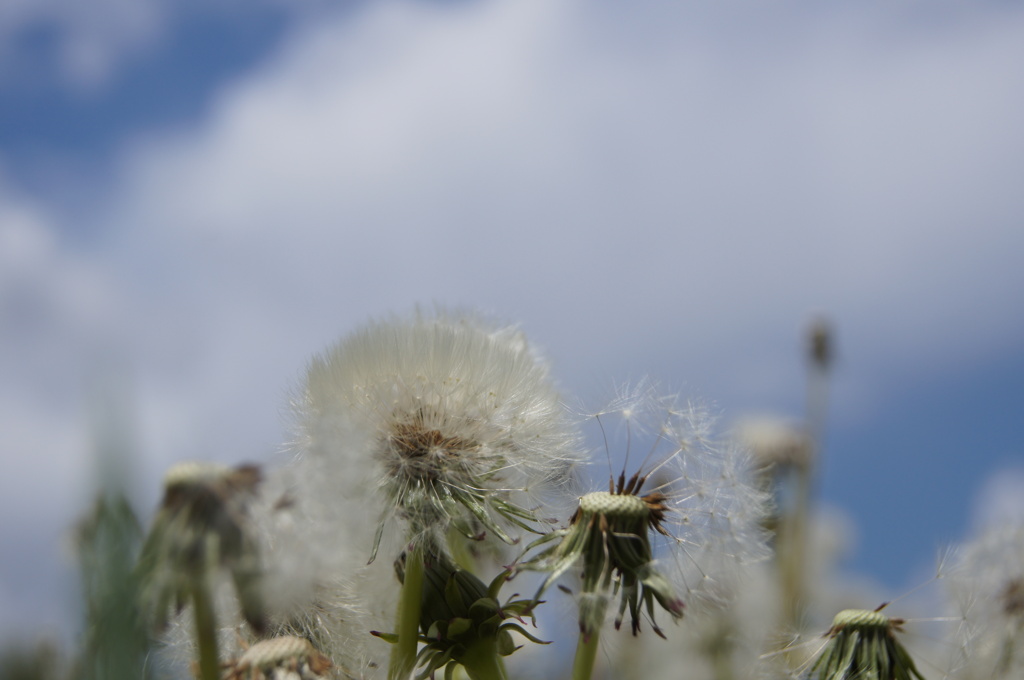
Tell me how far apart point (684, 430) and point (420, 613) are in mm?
903

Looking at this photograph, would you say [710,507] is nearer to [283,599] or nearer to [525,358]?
[525,358]

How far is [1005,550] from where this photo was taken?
3291 millimetres

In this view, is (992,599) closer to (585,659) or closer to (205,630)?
(585,659)

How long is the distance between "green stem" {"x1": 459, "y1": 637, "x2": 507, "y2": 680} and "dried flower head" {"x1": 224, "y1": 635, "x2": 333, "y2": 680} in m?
0.34

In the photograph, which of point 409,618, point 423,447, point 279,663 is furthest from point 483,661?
point 423,447

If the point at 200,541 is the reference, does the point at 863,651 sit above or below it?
below

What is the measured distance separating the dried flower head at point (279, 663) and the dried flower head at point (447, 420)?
0.44m

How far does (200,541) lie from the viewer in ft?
5.71

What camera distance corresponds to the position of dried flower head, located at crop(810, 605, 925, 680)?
2.44 meters

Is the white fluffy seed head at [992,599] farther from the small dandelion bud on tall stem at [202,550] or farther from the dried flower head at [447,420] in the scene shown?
the small dandelion bud on tall stem at [202,550]

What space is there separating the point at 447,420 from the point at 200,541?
3.91 ft

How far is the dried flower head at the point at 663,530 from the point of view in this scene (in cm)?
235

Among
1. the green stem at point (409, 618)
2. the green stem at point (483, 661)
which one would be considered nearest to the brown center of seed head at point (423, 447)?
the green stem at point (409, 618)

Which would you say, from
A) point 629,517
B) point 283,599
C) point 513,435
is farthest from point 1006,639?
point 283,599
